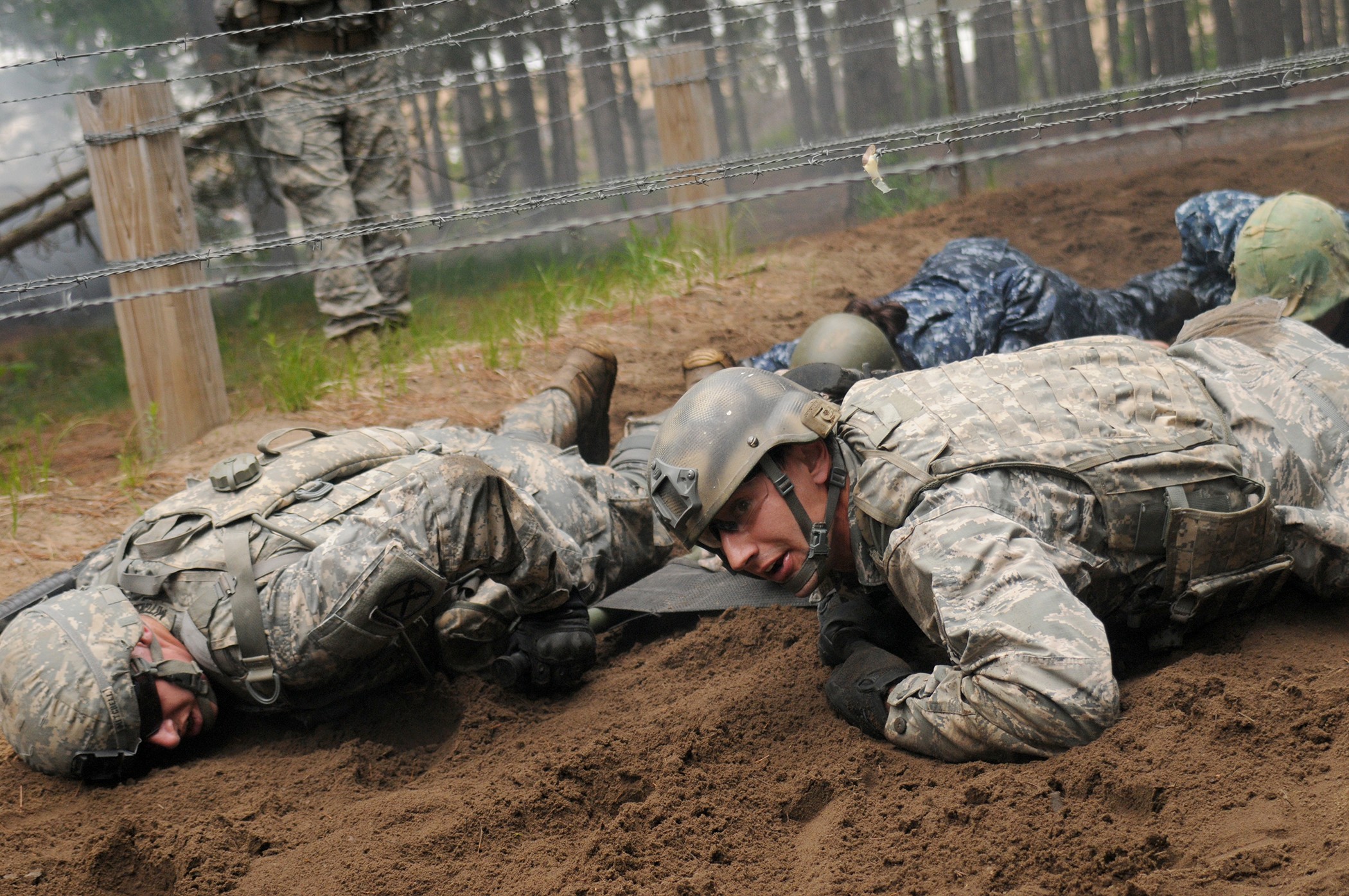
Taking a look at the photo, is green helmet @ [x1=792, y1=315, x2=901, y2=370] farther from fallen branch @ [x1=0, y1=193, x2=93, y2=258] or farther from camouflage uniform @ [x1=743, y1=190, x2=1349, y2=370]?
fallen branch @ [x1=0, y1=193, x2=93, y2=258]

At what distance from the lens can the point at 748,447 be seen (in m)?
2.24

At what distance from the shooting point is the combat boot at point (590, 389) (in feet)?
14.0

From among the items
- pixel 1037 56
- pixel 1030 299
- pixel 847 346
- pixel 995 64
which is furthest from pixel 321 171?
pixel 1037 56

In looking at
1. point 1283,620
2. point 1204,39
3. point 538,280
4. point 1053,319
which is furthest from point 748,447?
point 1204,39

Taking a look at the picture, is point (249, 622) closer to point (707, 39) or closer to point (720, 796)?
point (720, 796)

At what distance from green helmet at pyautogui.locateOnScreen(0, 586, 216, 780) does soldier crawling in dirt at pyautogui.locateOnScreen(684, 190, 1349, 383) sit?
7.65 ft

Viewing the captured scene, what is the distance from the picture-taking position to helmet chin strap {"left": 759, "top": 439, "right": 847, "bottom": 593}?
225 centimetres

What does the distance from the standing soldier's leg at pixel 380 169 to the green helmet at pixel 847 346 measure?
261 centimetres

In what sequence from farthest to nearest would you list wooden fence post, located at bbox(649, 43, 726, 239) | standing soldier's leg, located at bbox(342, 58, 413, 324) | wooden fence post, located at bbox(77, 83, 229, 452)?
1. wooden fence post, located at bbox(649, 43, 726, 239)
2. standing soldier's leg, located at bbox(342, 58, 413, 324)
3. wooden fence post, located at bbox(77, 83, 229, 452)

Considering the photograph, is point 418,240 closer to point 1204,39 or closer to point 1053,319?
point 1053,319

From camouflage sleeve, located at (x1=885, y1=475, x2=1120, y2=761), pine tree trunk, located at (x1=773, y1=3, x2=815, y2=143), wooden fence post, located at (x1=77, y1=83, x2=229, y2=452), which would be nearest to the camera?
camouflage sleeve, located at (x1=885, y1=475, x2=1120, y2=761)

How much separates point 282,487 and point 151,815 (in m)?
0.84

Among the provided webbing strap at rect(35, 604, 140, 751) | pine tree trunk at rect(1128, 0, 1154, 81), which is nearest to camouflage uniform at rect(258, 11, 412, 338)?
webbing strap at rect(35, 604, 140, 751)

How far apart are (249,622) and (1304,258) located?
11.3ft
